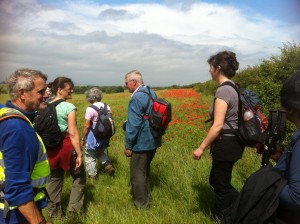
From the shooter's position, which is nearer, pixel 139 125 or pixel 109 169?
pixel 139 125

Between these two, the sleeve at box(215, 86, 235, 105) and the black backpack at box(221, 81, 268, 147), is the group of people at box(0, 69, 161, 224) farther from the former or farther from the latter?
the black backpack at box(221, 81, 268, 147)

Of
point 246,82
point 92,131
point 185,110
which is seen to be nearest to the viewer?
point 92,131

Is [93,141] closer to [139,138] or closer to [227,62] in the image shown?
[139,138]

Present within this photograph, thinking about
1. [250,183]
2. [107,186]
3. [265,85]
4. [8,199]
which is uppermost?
[265,85]

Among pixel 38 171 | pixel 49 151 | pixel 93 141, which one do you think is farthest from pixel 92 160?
pixel 38 171

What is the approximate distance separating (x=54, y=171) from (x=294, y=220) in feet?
11.1

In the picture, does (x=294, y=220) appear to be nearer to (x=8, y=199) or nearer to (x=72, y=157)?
(x=8, y=199)

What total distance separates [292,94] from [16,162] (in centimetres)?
181

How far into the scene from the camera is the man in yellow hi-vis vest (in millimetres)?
1937

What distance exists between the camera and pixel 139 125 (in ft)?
14.1

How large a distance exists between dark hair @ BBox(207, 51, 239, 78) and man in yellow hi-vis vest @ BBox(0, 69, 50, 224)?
2.14m

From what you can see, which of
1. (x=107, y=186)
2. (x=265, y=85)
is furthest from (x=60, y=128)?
(x=265, y=85)

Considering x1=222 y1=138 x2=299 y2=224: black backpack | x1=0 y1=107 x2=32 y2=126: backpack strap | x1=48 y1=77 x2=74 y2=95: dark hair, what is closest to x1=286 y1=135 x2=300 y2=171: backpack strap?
x1=222 y1=138 x2=299 y2=224: black backpack

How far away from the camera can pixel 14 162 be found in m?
1.94
